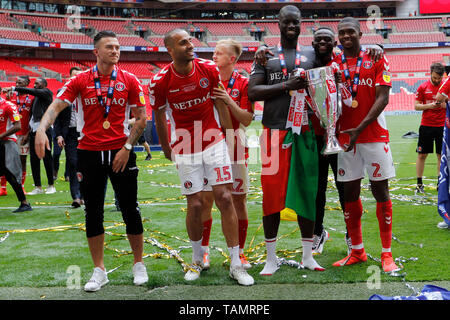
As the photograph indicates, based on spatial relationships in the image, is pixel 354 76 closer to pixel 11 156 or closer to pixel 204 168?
pixel 204 168

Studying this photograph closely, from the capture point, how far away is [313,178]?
13.5 ft

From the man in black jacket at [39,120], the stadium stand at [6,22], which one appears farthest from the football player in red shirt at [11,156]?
the stadium stand at [6,22]

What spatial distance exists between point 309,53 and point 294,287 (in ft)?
6.73

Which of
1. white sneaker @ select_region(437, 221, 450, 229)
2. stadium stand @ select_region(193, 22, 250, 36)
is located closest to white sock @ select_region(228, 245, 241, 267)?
white sneaker @ select_region(437, 221, 450, 229)

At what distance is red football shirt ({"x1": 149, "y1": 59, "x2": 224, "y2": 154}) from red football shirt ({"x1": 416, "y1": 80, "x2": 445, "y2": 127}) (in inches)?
208

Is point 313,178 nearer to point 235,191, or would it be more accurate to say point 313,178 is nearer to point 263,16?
point 235,191

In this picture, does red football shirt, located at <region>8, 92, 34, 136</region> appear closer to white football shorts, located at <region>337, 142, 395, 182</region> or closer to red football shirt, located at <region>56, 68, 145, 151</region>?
red football shirt, located at <region>56, 68, 145, 151</region>

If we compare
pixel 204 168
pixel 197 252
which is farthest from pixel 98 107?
pixel 197 252

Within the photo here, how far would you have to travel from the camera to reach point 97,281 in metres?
3.78

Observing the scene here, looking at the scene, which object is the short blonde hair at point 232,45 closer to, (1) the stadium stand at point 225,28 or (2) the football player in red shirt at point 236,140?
(2) the football player in red shirt at point 236,140

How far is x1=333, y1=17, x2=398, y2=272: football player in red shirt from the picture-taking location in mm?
4000

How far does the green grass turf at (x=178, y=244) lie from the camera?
155 inches

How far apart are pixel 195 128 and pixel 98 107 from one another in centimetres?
85
